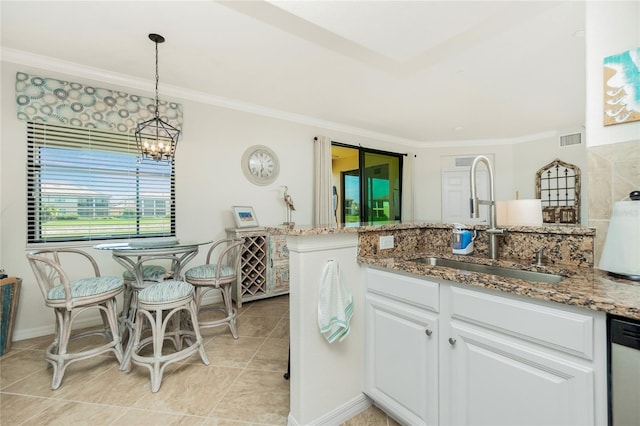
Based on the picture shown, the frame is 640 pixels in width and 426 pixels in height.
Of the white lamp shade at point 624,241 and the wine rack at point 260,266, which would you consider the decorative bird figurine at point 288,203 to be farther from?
the white lamp shade at point 624,241

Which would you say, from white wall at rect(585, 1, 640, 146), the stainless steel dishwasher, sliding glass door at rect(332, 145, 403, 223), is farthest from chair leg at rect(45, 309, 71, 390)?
sliding glass door at rect(332, 145, 403, 223)

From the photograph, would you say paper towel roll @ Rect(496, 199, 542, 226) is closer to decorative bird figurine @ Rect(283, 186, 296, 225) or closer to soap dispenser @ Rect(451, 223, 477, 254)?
soap dispenser @ Rect(451, 223, 477, 254)

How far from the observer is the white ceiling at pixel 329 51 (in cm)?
187

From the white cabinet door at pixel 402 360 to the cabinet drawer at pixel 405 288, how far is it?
0.04 meters

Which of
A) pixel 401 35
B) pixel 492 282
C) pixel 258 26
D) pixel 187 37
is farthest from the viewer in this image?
pixel 187 37

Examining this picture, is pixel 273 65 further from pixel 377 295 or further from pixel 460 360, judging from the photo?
pixel 460 360

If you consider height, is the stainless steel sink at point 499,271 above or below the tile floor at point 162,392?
above

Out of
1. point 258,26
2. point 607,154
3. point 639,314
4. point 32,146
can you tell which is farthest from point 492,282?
point 32,146

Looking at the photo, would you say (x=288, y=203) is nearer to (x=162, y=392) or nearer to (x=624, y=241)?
(x=162, y=392)

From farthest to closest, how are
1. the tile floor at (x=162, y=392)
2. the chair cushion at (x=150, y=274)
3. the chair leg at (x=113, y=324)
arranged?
1. the chair cushion at (x=150, y=274)
2. the chair leg at (x=113, y=324)
3. the tile floor at (x=162, y=392)

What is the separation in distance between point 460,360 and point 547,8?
2.43 meters

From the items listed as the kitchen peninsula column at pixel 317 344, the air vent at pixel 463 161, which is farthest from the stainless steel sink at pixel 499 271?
the air vent at pixel 463 161

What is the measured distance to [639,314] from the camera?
0.77 metres

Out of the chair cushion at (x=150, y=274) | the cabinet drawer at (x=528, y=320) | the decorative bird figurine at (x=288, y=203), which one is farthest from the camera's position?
the decorative bird figurine at (x=288, y=203)
